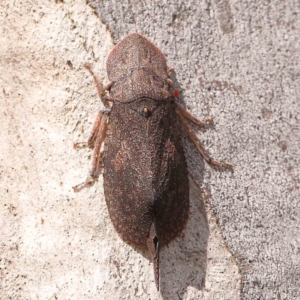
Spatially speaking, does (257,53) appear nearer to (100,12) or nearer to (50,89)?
(100,12)

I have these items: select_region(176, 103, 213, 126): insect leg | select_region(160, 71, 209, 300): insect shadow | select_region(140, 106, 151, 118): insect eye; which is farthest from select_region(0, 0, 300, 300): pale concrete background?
select_region(140, 106, 151, 118): insect eye

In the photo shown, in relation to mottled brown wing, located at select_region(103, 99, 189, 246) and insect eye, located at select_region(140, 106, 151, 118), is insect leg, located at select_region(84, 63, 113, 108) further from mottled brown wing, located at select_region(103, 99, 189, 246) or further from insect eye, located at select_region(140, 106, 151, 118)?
insect eye, located at select_region(140, 106, 151, 118)

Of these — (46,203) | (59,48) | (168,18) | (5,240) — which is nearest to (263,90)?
(168,18)

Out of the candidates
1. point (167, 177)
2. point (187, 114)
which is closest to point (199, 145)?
point (187, 114)

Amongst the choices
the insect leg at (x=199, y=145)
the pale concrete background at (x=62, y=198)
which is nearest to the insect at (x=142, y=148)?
the insect leg at (x=199, y=145)

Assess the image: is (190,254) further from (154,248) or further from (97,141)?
(97,141)

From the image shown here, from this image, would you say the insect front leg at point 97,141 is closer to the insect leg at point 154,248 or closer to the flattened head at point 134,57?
the flattened head at point 134,57
